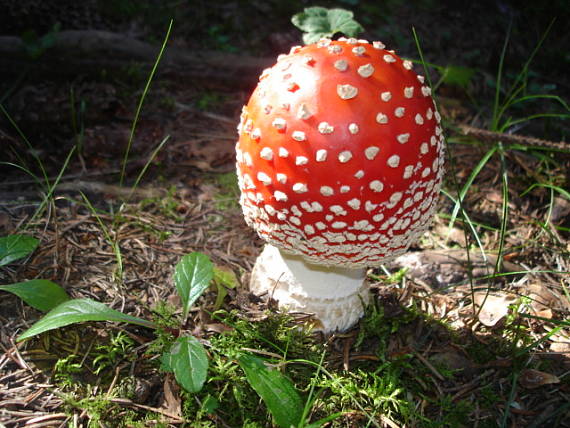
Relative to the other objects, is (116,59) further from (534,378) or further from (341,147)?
(534,378)

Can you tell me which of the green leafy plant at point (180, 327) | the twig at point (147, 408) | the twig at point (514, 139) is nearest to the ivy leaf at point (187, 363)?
the green leafy plant at point (180, 327)

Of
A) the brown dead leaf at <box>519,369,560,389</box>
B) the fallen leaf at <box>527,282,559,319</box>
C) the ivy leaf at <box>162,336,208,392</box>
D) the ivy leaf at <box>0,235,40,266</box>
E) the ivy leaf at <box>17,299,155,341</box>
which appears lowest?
the brown dead leaf at <box>519,369,560,389</box>

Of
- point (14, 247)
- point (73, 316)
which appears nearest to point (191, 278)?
point (73, 316)

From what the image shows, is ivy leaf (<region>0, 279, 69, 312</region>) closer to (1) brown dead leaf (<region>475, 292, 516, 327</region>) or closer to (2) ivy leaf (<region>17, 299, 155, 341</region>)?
(2) ivy leaf (<region>17, 299, 155, 341</region>)

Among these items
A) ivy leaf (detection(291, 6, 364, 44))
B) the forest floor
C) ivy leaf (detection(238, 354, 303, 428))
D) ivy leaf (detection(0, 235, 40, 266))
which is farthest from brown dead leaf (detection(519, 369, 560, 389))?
ivy leaf (detection(0, 235, 40, 266))

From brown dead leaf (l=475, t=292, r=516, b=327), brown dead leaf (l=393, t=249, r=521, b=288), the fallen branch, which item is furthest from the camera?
the fallen branch

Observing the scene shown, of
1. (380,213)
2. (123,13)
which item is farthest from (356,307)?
(123,13)
